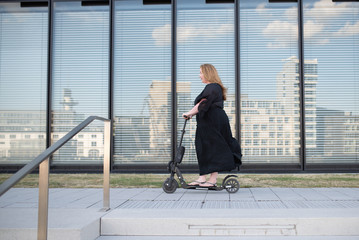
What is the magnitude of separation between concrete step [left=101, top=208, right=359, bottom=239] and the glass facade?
3.81 meters

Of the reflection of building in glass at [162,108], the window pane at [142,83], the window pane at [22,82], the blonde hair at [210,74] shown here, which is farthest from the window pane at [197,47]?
the window pane at [22,82]

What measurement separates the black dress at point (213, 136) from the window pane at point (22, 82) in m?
3.57

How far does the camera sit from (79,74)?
7246mm

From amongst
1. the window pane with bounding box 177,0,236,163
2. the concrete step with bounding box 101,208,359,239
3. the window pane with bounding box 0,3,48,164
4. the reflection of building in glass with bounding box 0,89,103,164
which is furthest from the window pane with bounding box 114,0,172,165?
the concrete step with bounding box 101,208,359,239

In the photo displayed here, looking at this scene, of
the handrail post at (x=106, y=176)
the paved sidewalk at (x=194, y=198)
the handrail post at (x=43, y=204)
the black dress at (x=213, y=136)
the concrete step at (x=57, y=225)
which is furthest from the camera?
the black dress at (x=213, y=136)

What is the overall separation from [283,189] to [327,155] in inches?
92.8

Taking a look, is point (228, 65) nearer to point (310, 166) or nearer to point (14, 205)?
point (310, 166)

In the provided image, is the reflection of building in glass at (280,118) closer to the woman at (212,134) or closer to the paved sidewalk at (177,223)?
the woman at (212,134)

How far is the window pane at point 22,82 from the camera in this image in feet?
23.4

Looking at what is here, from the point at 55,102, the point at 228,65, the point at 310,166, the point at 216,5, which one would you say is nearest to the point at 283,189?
the point at 310,166

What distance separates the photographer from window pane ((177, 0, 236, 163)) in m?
7.09

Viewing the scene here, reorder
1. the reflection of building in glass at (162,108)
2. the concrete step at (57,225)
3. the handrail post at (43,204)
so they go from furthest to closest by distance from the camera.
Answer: the reflection of building in glass at (162,108) < the concrete step at (57,225) < the handrail post at (43,204)

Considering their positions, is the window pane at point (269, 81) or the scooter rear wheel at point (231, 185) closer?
the scooter rear wheel at point (231, 185)

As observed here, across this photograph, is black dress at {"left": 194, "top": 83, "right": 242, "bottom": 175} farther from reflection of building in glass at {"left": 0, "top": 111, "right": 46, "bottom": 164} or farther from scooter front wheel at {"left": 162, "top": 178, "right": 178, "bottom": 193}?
reflection of building in glass at {"left": 0, "top": 111, "right": 46, "bottom": 164}
